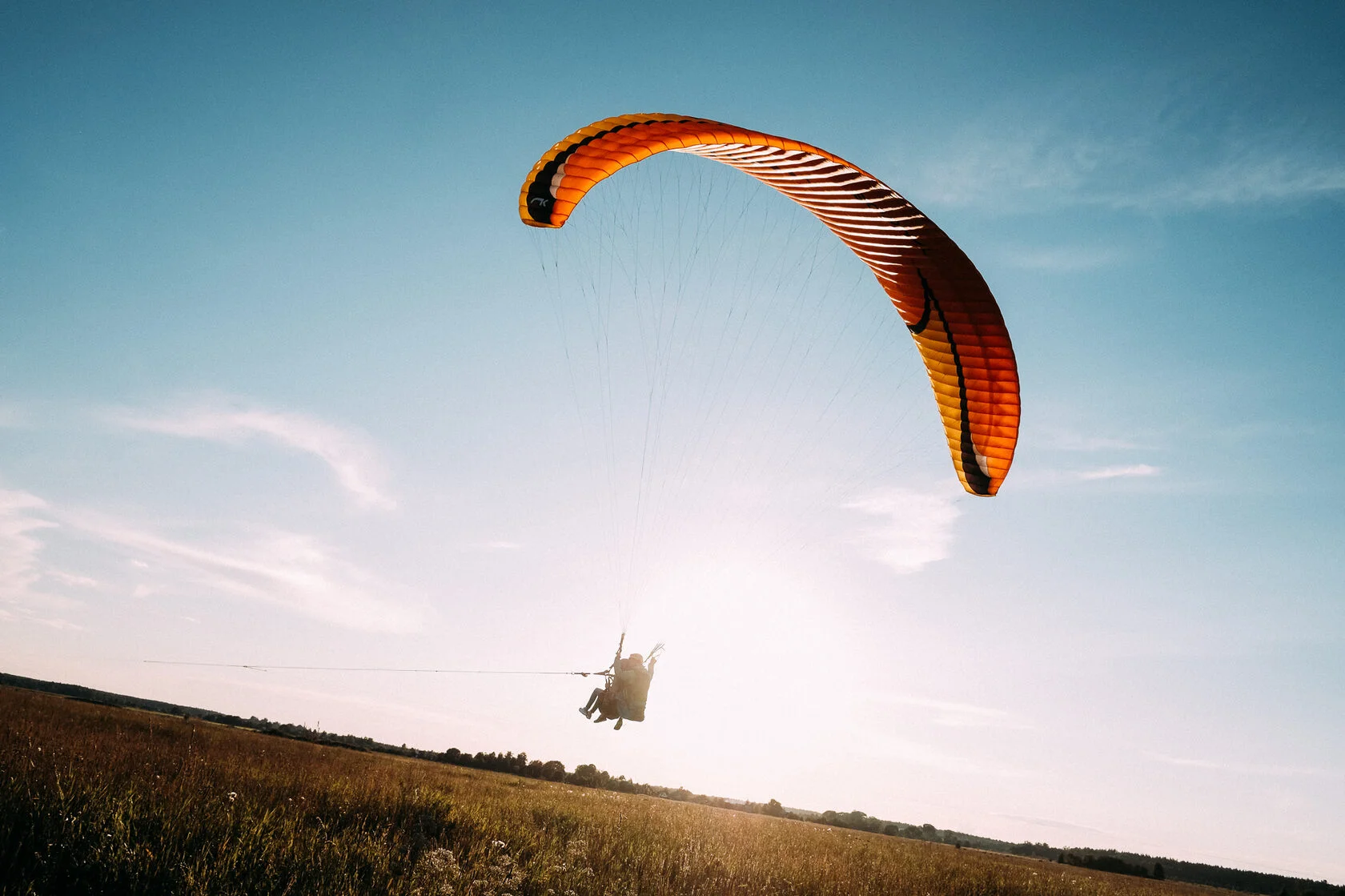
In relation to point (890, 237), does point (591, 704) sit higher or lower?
lower

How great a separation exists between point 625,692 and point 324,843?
18.0ft

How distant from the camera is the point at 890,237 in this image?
929 centimetres

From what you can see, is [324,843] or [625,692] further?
[625,692]

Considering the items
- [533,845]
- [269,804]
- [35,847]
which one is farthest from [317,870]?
[533,845]

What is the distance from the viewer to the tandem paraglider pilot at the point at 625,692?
1036 centimetres

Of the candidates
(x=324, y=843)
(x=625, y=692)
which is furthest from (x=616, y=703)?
(x=324, y=843)

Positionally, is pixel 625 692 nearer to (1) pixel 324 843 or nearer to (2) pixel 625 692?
(2) pixel 625 692

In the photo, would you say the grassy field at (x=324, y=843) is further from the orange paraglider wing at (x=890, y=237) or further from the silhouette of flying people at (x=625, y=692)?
the orange paraglider wing at (x=890, y=237)

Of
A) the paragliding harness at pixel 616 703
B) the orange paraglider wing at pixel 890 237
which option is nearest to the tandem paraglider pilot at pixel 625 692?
the paragliding harness at pixel 616 703

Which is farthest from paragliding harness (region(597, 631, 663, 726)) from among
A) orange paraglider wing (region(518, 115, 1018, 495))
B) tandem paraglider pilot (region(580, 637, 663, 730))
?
orange paraglider wing (region(518, 115, 1018, 495))

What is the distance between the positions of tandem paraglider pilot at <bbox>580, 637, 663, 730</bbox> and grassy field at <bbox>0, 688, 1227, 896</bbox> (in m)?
1.58

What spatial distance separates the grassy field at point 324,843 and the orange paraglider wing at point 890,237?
627 cm

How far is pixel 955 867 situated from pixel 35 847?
44.8 ft

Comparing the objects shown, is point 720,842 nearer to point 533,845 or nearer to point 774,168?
point 533,845
